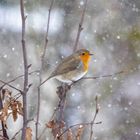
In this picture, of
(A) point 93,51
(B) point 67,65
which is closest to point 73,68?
(B) point 67,65

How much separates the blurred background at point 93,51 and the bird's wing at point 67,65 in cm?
558

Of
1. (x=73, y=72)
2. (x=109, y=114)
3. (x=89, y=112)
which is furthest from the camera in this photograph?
(x=109, y=114)

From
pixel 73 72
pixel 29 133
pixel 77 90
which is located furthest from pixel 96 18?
pixel 29 133

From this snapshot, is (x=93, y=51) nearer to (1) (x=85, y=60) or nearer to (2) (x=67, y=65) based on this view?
(1) (x=85, y=60)

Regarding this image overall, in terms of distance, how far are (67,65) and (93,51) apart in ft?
22.7

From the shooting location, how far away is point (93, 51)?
10.3 m

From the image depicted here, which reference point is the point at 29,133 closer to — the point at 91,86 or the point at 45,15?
the point at 91,86

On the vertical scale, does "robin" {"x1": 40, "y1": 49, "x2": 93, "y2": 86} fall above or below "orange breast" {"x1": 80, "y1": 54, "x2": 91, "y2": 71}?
below

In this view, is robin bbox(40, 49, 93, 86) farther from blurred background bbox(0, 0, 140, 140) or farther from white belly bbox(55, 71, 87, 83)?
blurred background bbox(0, 0, 140, 140)

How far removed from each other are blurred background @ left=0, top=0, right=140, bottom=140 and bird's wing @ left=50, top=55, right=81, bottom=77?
220 inches

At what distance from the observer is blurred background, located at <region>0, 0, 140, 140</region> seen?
9758 mm

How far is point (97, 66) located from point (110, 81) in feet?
1.11

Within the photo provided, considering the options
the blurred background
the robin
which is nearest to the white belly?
the robin

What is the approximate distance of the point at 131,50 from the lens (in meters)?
10.4
